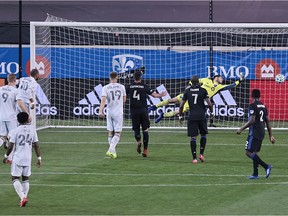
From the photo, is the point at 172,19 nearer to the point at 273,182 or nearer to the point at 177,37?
the point at 177,37

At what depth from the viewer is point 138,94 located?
21.8 meters

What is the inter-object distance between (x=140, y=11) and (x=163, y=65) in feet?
8.52

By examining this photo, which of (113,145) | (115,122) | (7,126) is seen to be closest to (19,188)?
(7,126)

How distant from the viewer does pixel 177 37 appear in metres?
30.7

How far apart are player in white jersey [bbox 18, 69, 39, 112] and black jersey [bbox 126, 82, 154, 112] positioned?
2.40 m

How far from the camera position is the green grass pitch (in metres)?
14.7

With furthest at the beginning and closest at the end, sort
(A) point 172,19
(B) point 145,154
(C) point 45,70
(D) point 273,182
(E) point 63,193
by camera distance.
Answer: (A) point 172,19 < (C) point 45,70 < (B) point 145,154 < (D) point 273,182 < (E) point 63,193

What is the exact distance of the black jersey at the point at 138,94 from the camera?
71.3 ft

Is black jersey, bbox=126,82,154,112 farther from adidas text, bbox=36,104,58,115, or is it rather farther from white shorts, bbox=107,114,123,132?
adidas text, bbox=36,104,58,115

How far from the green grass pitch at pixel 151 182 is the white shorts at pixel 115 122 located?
2.64 feet

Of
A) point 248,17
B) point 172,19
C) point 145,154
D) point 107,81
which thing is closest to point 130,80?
point 107,81

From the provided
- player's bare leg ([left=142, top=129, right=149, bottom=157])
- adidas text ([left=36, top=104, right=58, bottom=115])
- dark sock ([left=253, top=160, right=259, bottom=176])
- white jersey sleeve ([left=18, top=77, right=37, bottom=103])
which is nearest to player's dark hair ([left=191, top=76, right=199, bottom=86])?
player's bare leg ([left=142, top=129, right=149, bottom=157])

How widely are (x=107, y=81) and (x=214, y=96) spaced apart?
391 centimetres

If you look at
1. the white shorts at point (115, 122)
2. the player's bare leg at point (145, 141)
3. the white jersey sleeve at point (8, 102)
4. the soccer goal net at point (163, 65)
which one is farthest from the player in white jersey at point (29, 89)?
the soccer goal net at point (163, 65)
